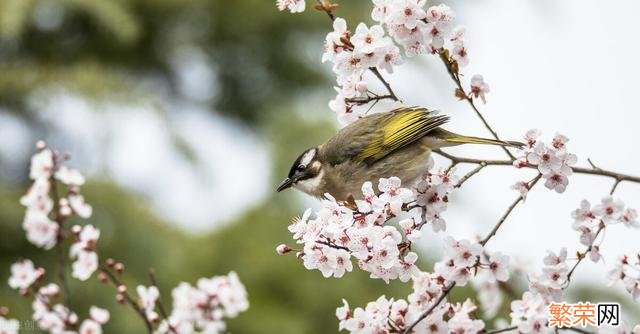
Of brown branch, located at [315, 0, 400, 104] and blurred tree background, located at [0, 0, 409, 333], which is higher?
blurred tree background, located at [0, 0, 409, 333]

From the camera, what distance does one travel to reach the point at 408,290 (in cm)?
578

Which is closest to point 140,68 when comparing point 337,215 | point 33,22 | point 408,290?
point 33,22

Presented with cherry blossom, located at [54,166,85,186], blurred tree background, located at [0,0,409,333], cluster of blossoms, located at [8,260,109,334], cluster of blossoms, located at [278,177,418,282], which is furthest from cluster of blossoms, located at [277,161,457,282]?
blurred tree background, located at [0,0,409,333]

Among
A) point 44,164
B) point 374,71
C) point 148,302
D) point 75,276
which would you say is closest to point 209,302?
point 148,302

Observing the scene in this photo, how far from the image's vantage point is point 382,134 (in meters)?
2.99

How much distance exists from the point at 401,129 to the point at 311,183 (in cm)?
40

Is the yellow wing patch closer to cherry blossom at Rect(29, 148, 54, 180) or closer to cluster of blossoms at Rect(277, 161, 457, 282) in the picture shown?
cluster of blossoms at Rect(277, 161, 457, 282)

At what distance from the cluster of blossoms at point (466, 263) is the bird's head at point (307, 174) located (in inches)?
38.9

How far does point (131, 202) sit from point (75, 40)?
1.57 meters

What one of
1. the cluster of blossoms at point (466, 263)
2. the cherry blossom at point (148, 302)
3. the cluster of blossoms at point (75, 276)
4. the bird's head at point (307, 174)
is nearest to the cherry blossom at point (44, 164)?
the cluster of blossoms at point (75, 276)

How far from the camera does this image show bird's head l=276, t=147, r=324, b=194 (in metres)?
3.17

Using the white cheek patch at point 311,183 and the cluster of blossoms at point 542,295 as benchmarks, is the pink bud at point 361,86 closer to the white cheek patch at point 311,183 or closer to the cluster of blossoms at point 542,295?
the cluster of blossoms at point 542,295

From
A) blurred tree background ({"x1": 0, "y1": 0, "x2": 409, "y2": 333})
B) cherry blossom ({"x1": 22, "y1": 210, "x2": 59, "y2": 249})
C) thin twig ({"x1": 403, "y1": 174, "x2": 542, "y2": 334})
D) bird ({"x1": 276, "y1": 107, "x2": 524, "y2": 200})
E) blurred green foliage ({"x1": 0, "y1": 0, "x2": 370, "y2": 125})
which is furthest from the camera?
blurred green foliage ({"x1": 0, "y1": 0, "x2": 370, "y2": 125})

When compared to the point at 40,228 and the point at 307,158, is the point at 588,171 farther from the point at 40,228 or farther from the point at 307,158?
the point at 40,228
